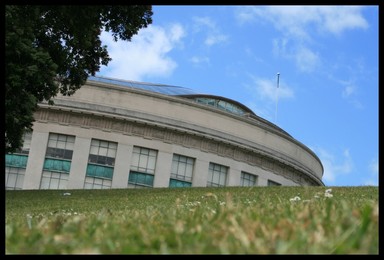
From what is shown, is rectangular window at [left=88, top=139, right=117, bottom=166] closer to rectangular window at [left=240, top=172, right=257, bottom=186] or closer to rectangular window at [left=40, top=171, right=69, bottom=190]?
rectangular window at [left=40, top=171, right=69, bottom=190]

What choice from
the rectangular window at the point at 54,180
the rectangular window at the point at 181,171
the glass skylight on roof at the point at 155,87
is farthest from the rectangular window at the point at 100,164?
the glass skylight on roof at the point at 155,87

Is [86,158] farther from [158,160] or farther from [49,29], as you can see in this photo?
[49,29]

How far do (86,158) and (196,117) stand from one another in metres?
13.0

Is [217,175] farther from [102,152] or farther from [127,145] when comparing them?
[102,152]

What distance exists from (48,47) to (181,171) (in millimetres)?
33770

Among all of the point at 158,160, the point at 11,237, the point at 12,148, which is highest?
the point at 158,160

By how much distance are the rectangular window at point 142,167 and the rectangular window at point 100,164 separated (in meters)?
2.19

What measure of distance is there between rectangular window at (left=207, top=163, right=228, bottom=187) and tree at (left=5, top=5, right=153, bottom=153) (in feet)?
104

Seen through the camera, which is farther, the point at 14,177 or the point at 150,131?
the point at 150,131

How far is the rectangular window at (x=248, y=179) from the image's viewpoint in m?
A: 58.2

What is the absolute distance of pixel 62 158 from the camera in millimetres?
53188

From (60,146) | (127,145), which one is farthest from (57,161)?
(127,145)

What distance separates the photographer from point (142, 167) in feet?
178

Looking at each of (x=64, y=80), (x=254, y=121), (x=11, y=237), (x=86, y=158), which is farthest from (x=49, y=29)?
(x=254, y=121)
